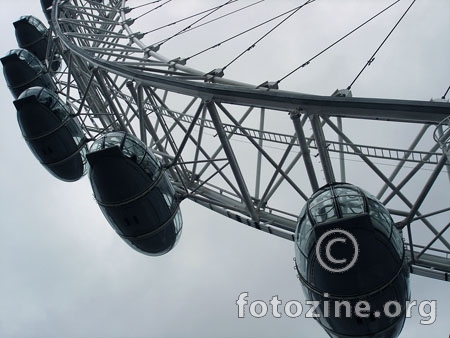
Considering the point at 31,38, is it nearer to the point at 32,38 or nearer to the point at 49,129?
the point at 32,38

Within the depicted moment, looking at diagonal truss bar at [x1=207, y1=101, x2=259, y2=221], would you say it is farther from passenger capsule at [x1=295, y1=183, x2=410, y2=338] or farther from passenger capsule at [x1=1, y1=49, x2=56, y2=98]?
passenger capsule at [x1=1, y1=49, x2=56, y2=98]

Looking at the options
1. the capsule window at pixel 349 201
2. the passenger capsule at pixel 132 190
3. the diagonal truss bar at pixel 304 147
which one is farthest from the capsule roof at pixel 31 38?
the capsule window at pixel 349 201

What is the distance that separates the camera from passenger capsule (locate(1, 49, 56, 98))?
28156mm

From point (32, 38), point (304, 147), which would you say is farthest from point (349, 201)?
point (32, 38)

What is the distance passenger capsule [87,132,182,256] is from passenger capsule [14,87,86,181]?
6684mm

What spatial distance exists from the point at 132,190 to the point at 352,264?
20.9 ft

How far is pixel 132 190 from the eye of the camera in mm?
15445

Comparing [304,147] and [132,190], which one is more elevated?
[304,147]

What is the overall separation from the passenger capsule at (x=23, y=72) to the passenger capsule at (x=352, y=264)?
19387mm

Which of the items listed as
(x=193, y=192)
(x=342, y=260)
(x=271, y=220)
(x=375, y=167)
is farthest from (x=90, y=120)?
(x=342, y=260)

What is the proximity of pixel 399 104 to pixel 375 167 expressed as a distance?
1929 mm

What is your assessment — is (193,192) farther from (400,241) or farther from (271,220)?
(400,241)

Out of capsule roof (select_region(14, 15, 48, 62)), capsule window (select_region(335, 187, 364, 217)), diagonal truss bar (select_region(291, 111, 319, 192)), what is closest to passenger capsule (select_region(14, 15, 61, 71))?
capsule roof (select_region(14, 15, 48, 62))

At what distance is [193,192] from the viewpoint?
58.5ft
